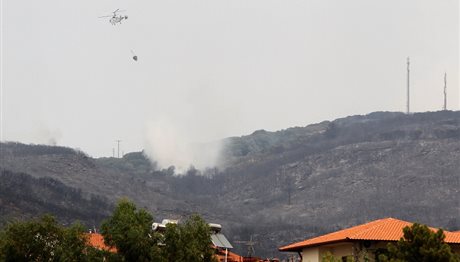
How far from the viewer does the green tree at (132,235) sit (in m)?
48.8

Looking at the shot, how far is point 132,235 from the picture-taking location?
160 ft

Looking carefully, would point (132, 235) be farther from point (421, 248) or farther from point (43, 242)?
point (421, 248)

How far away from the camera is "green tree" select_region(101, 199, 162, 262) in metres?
48.8

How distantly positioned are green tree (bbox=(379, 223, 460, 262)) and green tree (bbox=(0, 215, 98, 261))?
16.6 meters

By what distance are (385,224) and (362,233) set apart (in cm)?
311

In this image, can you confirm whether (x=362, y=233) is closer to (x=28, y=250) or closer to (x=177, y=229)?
(x=177, y=229)

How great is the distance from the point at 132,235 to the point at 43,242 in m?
6.68

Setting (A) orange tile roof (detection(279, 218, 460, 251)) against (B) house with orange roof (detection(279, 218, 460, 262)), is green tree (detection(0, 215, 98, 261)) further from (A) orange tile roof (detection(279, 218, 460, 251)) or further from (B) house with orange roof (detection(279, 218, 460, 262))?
(A) orange tile roof (detection(279, 218, 460, 251))

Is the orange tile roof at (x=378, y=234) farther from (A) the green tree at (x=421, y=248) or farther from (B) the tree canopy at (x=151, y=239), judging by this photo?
(B) the tree canopy at (x=151, y=239)

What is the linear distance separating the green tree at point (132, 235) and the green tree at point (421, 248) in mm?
12346

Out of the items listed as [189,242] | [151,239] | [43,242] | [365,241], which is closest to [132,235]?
[151,239]

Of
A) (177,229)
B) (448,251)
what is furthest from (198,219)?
(448,251)

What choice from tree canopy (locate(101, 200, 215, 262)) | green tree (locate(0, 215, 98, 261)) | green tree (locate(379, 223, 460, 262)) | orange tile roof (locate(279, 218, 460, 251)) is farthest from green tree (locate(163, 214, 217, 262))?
green tree (locate(379, 223, 460, 262))

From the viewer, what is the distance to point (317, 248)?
59219 millimetres
